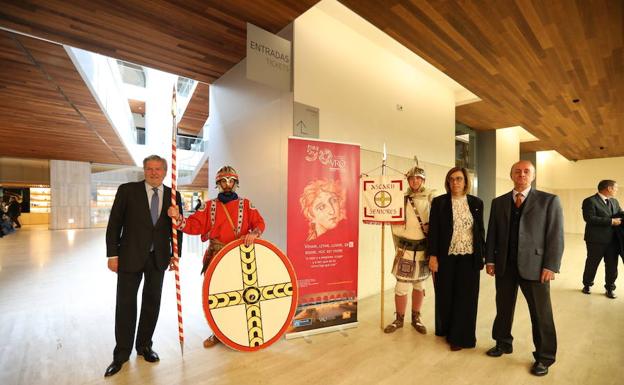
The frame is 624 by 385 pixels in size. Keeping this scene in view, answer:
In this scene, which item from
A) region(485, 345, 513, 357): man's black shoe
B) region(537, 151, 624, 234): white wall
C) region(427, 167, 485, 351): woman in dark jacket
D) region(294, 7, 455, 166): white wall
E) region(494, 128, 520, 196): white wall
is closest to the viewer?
region(485, 345, 513, 357): man's black shoe

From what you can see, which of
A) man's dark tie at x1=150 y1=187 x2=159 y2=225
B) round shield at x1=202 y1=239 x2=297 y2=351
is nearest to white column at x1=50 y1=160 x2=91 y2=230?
man's dark tie at x1=150 y1=187 x2=159 y2=225

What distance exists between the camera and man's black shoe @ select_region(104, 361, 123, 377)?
240 cm

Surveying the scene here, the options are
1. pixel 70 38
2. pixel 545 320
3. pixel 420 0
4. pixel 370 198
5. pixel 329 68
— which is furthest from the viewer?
pixel 329 68

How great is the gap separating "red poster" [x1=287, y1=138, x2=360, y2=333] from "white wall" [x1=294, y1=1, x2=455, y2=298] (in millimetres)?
781

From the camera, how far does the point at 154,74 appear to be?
17281mm

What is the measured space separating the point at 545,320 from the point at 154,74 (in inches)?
787

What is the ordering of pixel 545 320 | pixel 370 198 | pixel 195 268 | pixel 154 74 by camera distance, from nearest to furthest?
pixel 545 320
pixel 370 198
pixel 195 268
pixel 154 74

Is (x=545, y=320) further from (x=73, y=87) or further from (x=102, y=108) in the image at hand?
(x=102, y=108)

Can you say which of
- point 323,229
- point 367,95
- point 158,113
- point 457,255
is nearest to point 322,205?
point 323,229

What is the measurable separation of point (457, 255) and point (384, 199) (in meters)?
0.87

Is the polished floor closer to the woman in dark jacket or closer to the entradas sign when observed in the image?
the woman in dark jacket

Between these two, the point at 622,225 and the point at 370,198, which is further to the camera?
the point at 622,225

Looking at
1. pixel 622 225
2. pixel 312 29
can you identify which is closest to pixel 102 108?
pixel 312 29

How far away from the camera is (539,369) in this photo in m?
2.46
